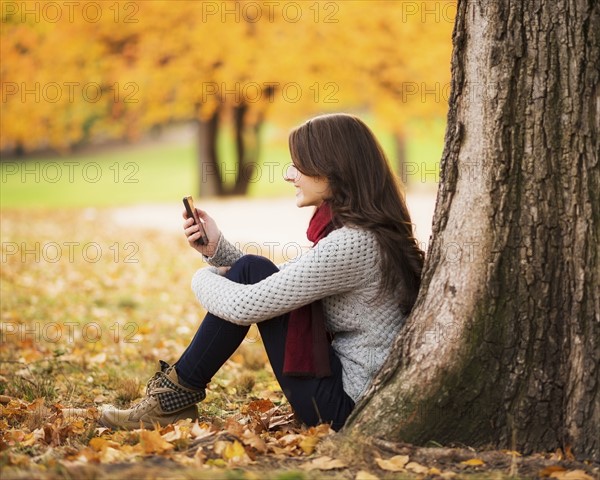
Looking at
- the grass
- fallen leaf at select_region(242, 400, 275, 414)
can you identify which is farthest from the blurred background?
fallen leaf at select_region(242, 400, 275, 414)

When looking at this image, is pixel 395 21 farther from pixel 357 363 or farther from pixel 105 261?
pixel 357 363

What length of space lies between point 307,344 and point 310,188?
2.11ft

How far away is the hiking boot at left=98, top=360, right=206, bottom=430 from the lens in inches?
138

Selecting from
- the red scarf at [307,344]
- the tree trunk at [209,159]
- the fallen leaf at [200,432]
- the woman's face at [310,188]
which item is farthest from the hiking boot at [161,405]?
the tree trunk at [209,159]

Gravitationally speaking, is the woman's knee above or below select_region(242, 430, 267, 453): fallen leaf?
above

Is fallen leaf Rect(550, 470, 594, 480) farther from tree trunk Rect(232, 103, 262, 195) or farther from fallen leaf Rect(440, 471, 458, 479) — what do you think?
tree trunk Rect(232, 103, 262, 195)

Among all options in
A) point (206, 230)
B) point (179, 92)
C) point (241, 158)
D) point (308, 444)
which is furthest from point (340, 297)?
point (241, 158)

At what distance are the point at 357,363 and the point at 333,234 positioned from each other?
537 mm

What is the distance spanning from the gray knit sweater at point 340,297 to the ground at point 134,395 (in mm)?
345

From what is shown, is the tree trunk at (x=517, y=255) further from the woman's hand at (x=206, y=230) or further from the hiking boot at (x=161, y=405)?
the woman's hand at (x=206, y=230)

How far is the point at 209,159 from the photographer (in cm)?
2025

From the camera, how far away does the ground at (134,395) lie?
2.83 m

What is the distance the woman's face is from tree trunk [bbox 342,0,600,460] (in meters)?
0.58

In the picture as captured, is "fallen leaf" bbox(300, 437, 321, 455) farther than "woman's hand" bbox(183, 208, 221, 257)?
No
